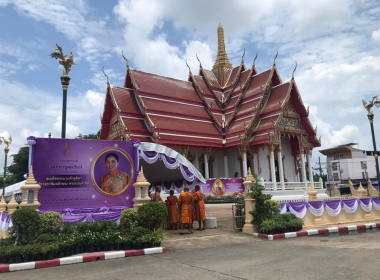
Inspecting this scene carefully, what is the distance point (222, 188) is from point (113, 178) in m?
14.7

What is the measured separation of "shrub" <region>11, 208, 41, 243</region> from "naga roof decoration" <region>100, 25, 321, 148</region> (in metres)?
16.3

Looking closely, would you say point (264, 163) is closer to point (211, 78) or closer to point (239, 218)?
point (211, 78)

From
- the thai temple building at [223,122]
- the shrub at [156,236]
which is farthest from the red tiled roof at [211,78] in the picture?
the shrub at [156,236]

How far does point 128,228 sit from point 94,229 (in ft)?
2.92

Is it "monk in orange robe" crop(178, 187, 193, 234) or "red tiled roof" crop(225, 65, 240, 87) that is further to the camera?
"red tiled roof" crop(225, 65, 240, 87)

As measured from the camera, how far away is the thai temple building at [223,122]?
25.6m

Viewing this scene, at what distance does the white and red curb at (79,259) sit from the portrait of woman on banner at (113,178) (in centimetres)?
278

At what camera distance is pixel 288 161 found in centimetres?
3027

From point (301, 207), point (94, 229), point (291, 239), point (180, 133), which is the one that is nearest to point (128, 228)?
point (94, 229)

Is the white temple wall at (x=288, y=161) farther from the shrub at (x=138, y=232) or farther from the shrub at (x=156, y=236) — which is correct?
the shrub at (x=138, y=232)

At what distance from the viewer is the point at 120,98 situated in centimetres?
2631

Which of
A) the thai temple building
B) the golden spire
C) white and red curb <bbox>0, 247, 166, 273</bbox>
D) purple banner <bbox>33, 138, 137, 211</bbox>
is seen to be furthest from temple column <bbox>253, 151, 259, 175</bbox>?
white and red curb <bbox>0, 247, 166, 273</bbox>

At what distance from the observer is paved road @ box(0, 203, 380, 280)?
552 centimetres

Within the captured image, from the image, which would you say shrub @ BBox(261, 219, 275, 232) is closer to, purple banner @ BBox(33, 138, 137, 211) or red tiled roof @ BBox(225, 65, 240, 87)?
purple banner @ BBox(33, 138, 137, 211)
